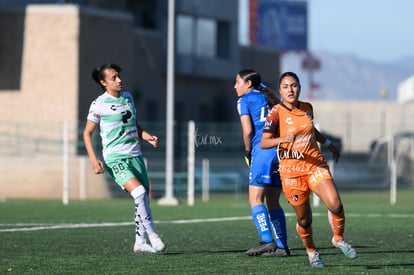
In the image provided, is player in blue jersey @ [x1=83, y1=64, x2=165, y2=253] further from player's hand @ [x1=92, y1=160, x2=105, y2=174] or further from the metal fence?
the metal fence

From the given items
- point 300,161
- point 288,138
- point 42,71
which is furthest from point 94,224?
point 42,71

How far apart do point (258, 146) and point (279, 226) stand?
92cm

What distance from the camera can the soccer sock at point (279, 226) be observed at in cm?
1305

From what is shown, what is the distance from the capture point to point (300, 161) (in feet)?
37.8

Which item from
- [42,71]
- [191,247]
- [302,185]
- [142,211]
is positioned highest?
[42,71]

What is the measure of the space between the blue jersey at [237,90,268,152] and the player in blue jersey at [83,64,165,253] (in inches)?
42.1

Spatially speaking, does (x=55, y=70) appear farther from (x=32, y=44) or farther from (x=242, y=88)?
(x=242, y=88)

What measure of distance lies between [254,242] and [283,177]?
3306mm

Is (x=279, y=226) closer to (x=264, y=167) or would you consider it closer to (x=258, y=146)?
(x=264, y=167)

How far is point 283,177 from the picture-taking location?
38.1 ft

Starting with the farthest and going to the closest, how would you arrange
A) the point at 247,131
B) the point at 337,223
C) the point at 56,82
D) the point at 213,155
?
the point at 56,82
the point at 213,155
the point at 247,131
the point at 337,223

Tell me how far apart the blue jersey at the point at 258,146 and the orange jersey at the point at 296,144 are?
130cm

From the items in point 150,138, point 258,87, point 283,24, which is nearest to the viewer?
point 258,87

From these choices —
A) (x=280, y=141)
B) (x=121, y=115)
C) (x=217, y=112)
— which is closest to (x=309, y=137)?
(x=280, y=141)
